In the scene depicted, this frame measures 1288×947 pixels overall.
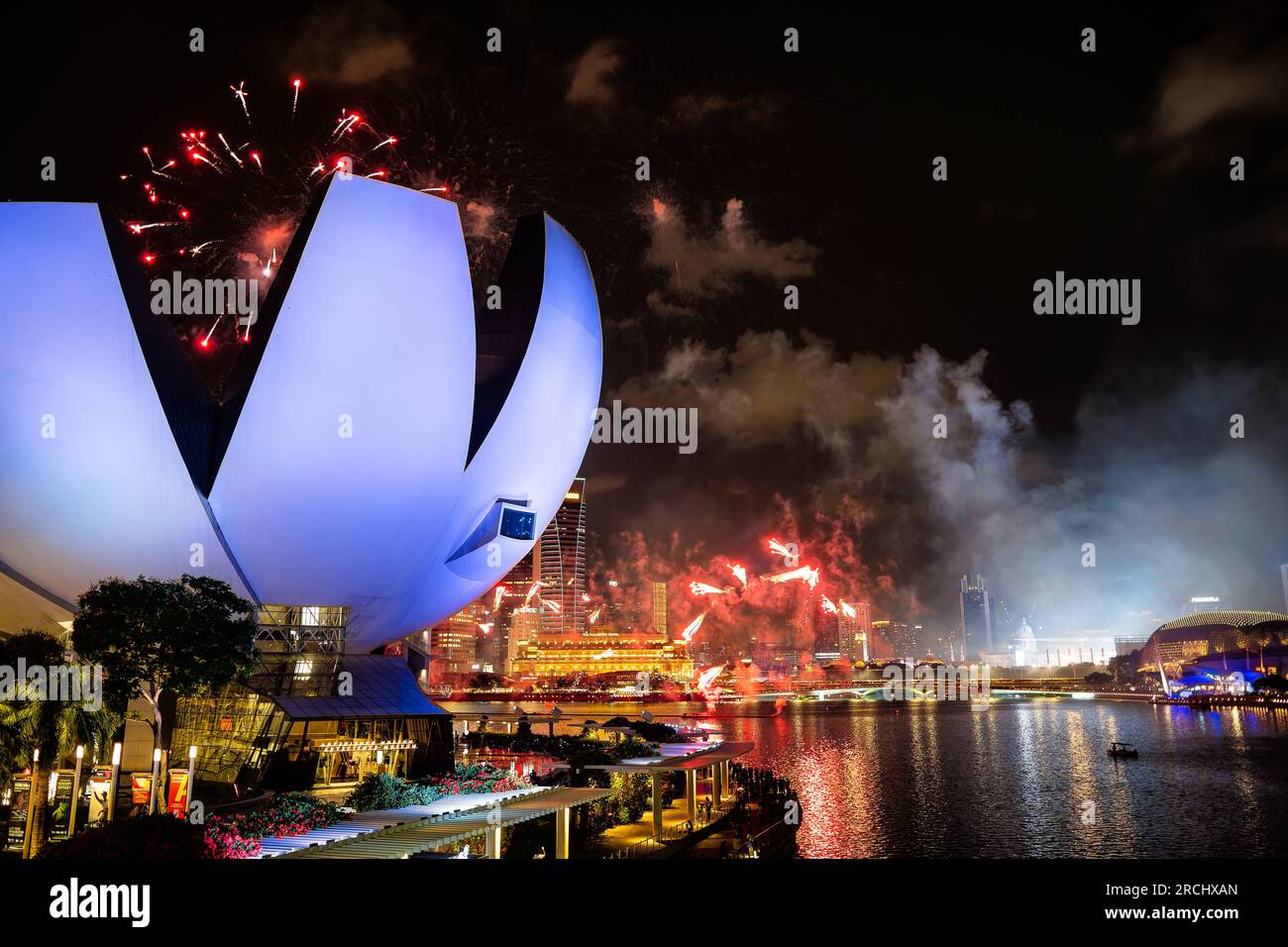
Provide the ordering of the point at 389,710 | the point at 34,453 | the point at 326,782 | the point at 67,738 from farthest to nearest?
the point at 389,710 → the point at 326,782 → the point at 34,453 → the point at 67,738

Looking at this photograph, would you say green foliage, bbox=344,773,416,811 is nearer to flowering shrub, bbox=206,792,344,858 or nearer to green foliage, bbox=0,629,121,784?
flowering shrub, bbox=206,792,344,858

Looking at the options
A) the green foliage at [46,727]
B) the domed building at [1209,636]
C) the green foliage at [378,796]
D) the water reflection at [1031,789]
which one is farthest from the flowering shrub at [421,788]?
the domed building at [1209,636]

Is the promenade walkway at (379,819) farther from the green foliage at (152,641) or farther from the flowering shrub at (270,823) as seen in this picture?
the green foliage at (152,641)

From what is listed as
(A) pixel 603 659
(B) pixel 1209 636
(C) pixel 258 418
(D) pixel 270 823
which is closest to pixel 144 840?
(D) pixel 270 823

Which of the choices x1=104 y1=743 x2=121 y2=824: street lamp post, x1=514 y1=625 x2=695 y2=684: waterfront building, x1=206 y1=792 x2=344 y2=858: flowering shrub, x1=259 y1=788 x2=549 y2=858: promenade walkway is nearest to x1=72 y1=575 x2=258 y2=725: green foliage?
x1=104 y1=743 x2=121 y2=824: street lamp post

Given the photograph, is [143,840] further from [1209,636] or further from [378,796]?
[1209,636]

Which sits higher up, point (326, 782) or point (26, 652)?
point (26, 652)
